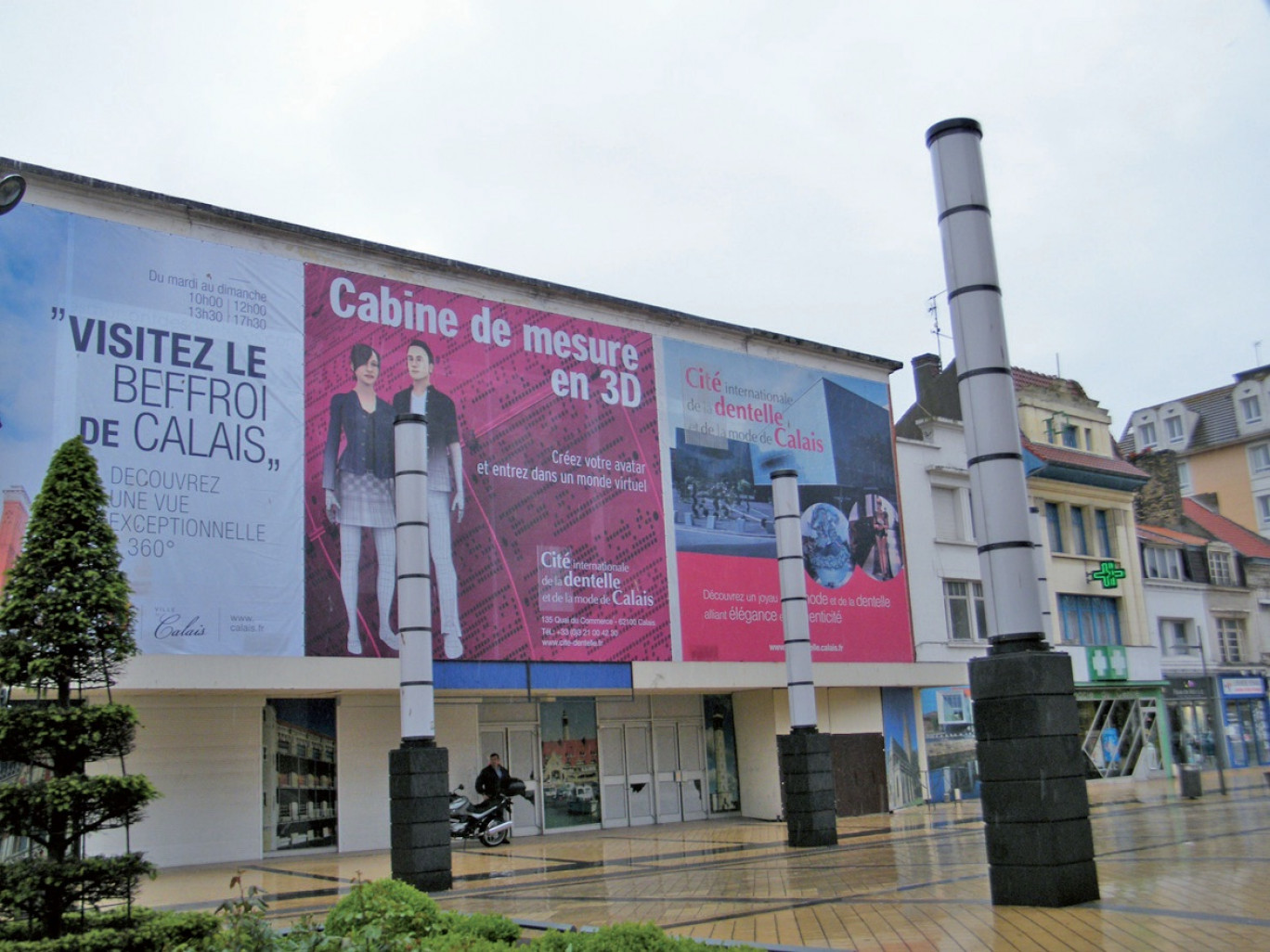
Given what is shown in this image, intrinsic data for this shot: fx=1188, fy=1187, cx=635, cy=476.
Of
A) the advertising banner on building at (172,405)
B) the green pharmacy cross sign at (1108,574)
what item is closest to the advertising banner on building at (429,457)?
the advertising banner on building at (172,405)

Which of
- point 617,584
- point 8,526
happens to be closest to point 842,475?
point 617,584

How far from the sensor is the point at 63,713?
24.4 feet

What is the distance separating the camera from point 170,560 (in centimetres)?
1883

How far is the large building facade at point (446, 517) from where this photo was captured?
Answer: 62.1ft

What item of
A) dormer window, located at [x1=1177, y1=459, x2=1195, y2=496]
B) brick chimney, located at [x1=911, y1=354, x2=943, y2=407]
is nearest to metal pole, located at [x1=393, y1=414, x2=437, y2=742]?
brick chimney, located at [x1=911, y1=354, x2=943, y2=407]

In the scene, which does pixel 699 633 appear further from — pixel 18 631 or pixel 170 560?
pixel 18 631

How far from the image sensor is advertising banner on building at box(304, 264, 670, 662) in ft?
69.1

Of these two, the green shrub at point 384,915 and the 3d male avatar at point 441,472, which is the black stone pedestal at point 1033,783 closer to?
the green shrub at point 384,915

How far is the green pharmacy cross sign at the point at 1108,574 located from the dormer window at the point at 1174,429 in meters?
21.3

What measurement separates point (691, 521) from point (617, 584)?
2.55m

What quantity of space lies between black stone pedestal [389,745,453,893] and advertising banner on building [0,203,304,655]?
627 cm

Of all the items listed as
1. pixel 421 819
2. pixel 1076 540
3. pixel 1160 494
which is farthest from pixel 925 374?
pixel 421 819

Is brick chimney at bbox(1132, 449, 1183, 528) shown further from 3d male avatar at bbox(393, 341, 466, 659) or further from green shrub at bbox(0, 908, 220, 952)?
green shrub at bbox(0, 908, 220, 952)

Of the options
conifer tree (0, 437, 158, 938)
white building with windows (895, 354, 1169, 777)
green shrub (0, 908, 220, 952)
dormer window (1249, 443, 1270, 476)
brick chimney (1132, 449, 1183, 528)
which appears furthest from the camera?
dormer window (1249, 443, 1270, 476)
